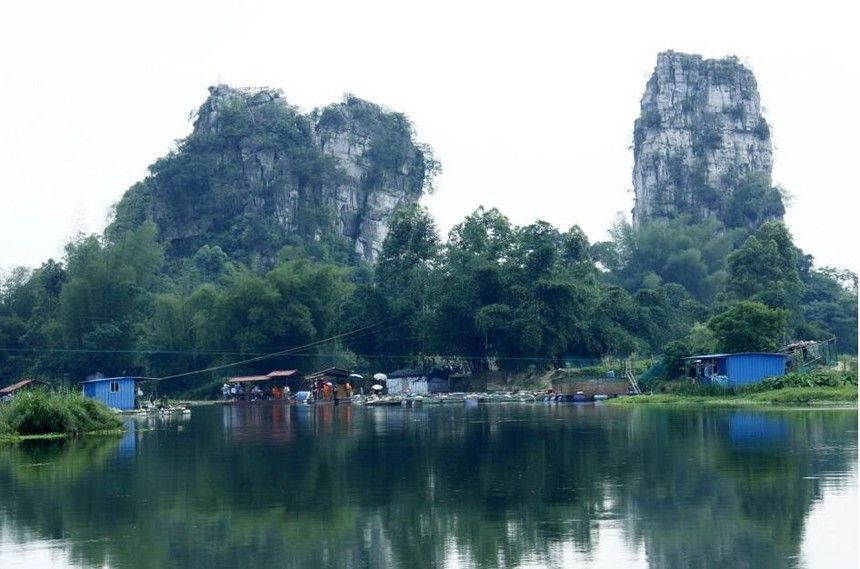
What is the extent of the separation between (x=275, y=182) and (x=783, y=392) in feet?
267

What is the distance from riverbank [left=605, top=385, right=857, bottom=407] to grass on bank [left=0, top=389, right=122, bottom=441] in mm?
22503

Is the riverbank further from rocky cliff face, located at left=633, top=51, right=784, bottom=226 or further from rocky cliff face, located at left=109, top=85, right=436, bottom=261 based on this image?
rocky cliff face, located at left=633, top=51, right=784, bottom=226

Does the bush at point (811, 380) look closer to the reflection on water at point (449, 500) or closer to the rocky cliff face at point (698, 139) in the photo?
the reflection on water at point (449, 500)

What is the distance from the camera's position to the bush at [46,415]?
36.4 metres

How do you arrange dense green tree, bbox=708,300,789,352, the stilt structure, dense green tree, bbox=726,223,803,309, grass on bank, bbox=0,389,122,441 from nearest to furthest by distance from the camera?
grass on bank, bbox=0,389,122,441 < dense green tree, bbox=708,300,789,352 < the stilt structure < dense green tree, bbox=726,223,803,309

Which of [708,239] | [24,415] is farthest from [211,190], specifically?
[24,415]

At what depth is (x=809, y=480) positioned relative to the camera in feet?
66.0

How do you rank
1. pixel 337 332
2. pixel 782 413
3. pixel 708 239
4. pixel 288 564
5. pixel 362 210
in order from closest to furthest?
pixel 288 564 < pixel 782 413 < pixel 337 332 < pixel 708 239 < pixel 362 210

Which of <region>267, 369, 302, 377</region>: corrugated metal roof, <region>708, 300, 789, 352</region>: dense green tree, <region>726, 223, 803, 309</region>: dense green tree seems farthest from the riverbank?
<region>267, 369, 302, 377</region>: corrugated metal roof

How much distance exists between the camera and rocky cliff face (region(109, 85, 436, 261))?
12031cm

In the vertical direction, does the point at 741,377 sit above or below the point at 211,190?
below

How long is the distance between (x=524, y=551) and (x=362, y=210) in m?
114

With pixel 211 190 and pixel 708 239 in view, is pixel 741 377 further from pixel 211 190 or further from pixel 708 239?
pixel 211 190

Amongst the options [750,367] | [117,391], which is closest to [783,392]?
[750,367]
